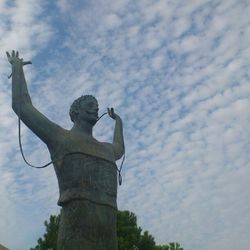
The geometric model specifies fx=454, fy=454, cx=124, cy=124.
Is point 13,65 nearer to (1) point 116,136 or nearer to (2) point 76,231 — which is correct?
(1) point 116,136

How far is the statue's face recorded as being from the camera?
5.88 m

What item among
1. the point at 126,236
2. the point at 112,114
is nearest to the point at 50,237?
the point at 126,236

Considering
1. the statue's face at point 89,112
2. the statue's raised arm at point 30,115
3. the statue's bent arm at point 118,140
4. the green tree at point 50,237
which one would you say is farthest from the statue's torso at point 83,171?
the green tree at point 50,237

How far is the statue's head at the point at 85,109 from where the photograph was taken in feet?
19.3

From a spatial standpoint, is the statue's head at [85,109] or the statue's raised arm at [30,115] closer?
the statue's raised arm at [30,115]

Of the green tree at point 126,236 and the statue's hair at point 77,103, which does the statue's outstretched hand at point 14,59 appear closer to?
the statue's hair at point 77,103

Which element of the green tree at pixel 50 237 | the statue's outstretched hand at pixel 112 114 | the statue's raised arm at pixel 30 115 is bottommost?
the statue's raised arm at pixel 30 115

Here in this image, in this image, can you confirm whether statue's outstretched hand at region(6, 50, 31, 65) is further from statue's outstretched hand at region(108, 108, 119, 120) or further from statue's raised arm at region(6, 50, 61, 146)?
statue's outstretched hand at region(108, 108, 119, 120)

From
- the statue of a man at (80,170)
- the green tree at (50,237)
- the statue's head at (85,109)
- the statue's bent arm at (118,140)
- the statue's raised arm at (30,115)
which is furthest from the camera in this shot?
the green tree at (50,237)

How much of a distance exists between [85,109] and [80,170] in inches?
36.4

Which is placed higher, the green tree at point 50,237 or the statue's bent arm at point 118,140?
the green tree at point 50,237

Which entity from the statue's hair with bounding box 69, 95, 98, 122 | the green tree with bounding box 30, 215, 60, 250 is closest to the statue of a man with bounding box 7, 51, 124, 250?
the statue's hair with bounding box 69, 95, 98, 122

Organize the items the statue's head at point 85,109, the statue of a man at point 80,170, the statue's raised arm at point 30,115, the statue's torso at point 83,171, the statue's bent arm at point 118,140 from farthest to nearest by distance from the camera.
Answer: the statue's bent arm at point 118,140 < the statue's head at point 85,109 < the statue's raised arm at point 30,115 < the statue's torso at point 83,171 < the statue of a man at point 80,170

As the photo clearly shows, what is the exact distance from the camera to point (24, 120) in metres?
5.57
